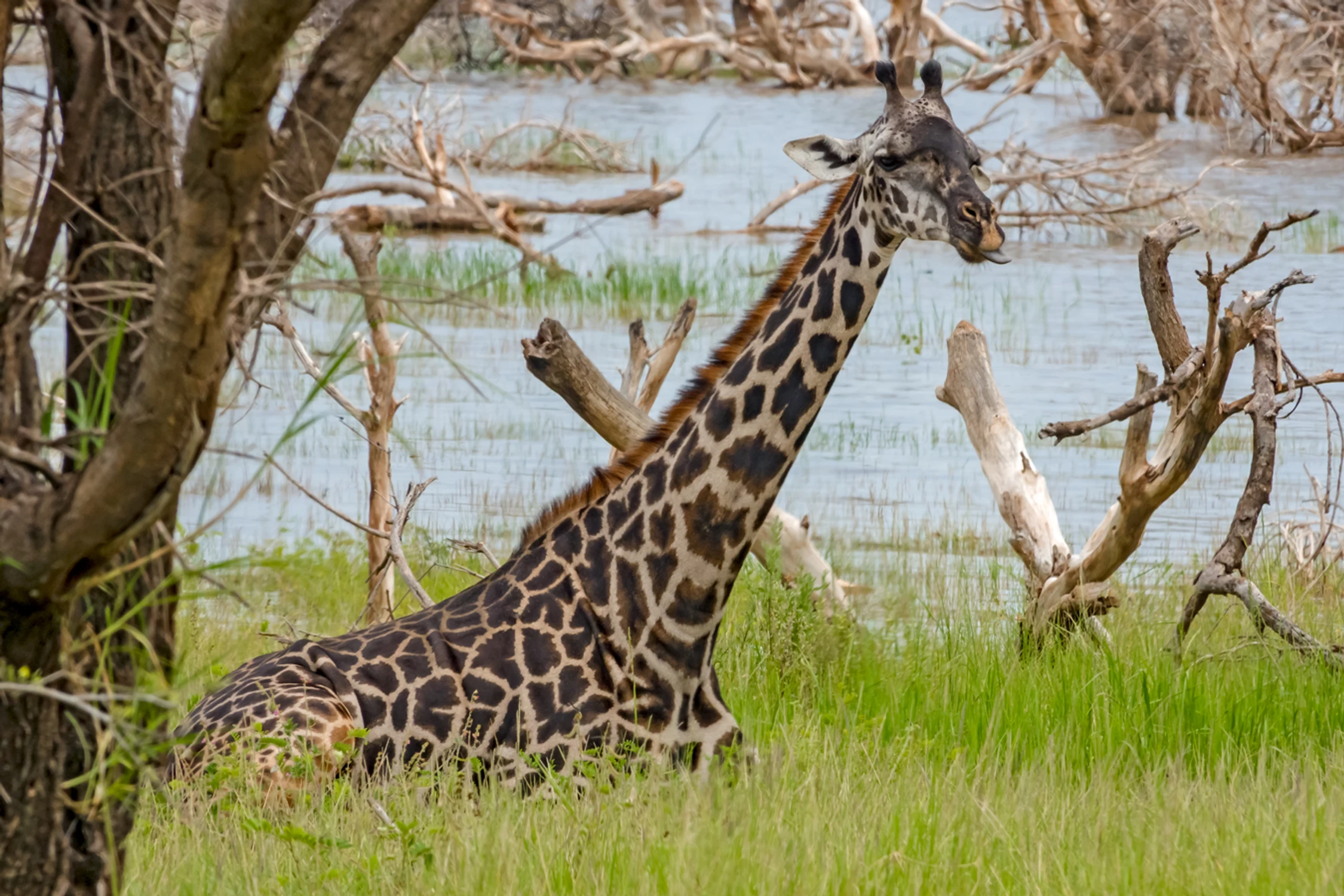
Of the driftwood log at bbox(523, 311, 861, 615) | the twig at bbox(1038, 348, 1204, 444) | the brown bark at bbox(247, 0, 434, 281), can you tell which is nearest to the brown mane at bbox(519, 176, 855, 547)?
the driftwood log at bbox(523, 311, 861, 615)

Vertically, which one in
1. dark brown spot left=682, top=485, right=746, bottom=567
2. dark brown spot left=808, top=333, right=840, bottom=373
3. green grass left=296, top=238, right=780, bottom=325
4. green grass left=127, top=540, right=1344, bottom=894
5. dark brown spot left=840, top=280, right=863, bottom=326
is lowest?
green grass left=127, top=540, right=1344, bottom=894

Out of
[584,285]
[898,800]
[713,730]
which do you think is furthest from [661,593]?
[584,285]

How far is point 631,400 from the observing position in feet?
22.2

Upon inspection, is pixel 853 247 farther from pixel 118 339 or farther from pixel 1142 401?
pixel 118 339

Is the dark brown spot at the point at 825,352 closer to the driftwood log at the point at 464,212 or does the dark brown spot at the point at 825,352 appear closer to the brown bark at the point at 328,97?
the brown bark at the point at 328,97

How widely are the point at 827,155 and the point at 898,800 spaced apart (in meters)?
1.92

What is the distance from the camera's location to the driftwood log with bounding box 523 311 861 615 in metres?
6.06

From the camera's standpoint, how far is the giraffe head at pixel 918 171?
4594mm

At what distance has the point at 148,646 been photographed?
2268 mm

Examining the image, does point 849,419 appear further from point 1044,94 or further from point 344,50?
point 1044,94

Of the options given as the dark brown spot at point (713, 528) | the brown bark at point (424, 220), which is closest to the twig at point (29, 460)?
the dark brown spot at point (713, 528)

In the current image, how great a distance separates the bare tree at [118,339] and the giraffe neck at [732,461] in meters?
1.93

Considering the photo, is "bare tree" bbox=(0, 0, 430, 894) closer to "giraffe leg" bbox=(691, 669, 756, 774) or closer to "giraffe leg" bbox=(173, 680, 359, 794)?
"giraffe leg" bbox=(173, 680, 359, 794)

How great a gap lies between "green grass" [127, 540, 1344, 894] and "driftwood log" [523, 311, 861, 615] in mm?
199
